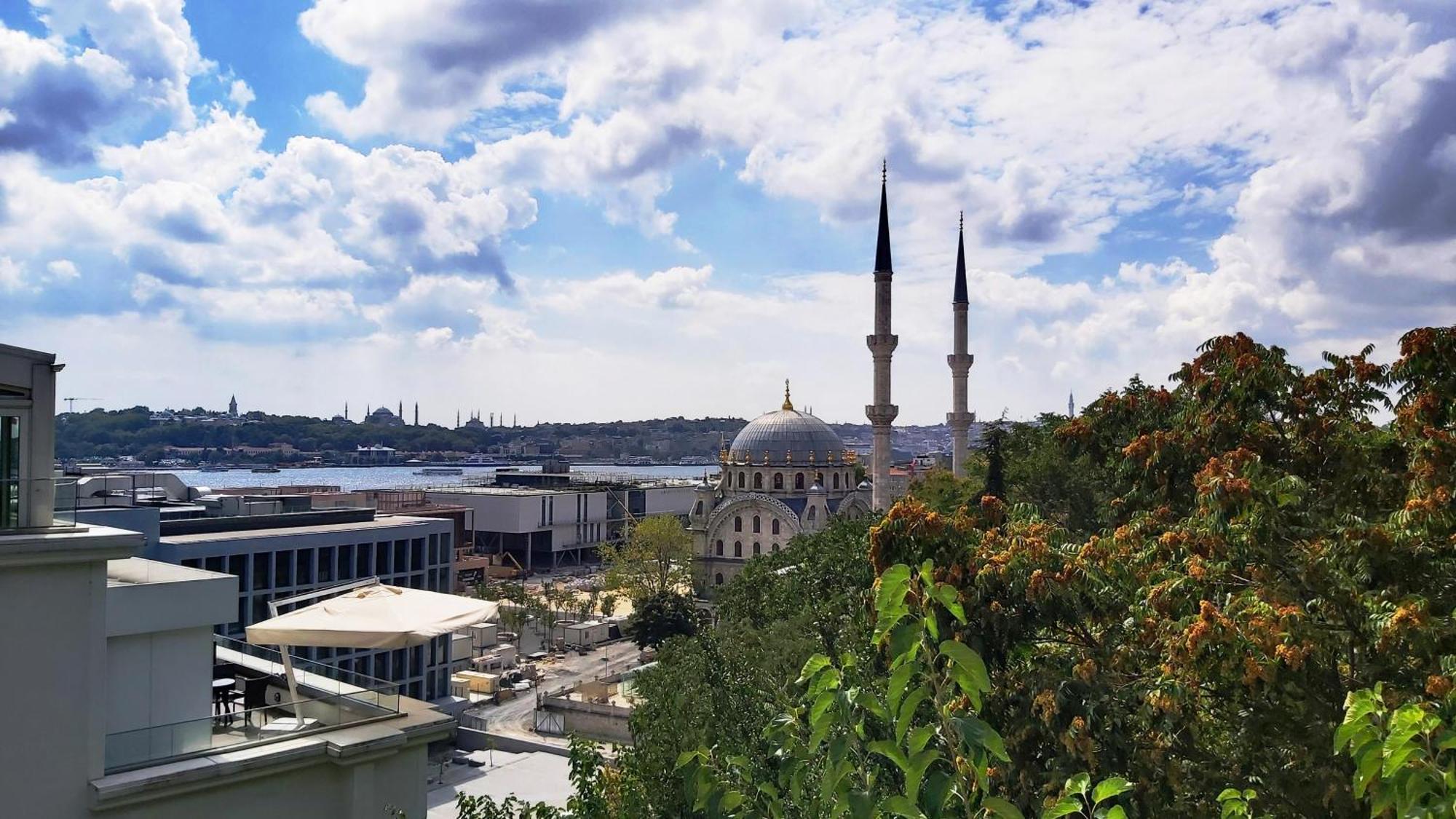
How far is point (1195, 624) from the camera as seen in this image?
8820 mm

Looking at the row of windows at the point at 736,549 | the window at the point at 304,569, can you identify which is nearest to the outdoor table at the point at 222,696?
the window at the point at 304,569

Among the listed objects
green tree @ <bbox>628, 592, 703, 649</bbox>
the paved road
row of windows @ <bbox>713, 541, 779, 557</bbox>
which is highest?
row of windows @ <bbox>713, 541, 779, 557</bbox>

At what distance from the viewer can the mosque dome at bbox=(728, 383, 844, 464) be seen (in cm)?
7225

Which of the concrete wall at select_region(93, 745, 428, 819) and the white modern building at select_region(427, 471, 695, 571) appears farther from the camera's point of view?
the white modern building at select_region(427, 471, 695, 571)

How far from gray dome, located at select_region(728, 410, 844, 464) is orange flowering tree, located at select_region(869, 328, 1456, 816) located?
5886 cm

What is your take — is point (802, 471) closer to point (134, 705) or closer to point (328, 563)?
point (328, 563)

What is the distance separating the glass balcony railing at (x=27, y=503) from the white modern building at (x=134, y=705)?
1 centimetres

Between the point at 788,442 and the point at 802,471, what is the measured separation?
240 centimetres

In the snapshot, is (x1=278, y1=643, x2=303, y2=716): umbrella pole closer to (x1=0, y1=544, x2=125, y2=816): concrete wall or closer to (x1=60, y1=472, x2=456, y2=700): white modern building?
(x1=0, y1=544, x2=125, y2=816): concrete wall

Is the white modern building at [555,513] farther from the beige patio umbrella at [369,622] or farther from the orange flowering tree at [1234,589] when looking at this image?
the orange flowering tree at [1234,589]

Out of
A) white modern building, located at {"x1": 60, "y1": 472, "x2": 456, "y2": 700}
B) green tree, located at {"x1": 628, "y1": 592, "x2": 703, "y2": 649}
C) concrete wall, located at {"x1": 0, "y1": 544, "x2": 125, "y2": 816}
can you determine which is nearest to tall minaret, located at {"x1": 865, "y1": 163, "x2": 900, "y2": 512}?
green tree, located at {"x1": 628, "y1": 592, "x2": 703, "y2": 649}

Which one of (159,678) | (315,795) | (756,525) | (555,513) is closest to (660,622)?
(756,525)

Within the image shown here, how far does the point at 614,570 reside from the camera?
62531mm

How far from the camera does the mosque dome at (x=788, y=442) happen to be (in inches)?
2844
